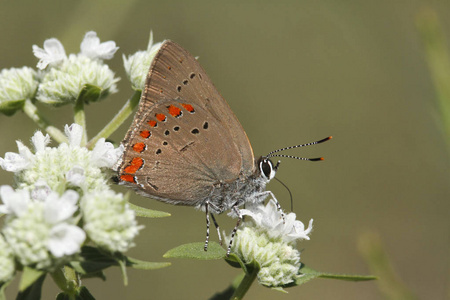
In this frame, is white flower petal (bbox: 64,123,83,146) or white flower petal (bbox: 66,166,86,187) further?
white flower petal (bbox: 64,123,83,146)

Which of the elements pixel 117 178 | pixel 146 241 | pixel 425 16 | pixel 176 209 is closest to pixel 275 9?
pixel 176 209

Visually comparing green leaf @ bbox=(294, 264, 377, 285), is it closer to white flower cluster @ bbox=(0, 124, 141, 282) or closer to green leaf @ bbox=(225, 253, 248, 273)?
green leaf @ bbox=(225, 253, 248, 273)

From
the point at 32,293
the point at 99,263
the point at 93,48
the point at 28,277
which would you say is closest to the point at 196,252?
the point at 99,263

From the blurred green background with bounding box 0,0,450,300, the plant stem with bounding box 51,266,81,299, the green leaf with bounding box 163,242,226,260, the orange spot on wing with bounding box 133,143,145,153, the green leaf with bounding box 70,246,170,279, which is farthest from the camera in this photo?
the blurred green background with bounding box 0,0,450,300

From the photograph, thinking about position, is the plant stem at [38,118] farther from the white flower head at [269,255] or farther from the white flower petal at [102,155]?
the white flower head at [269,255]

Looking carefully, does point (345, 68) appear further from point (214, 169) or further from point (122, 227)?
point (122, 227)

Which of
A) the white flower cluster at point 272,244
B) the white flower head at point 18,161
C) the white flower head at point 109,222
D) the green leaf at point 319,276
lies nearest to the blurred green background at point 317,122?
the white flower cluster at point 272,244

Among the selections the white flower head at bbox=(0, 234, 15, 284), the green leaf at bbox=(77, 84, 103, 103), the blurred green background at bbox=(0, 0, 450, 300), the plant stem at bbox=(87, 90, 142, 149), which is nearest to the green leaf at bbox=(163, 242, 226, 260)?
the white flower head at bbox=(0, 234, 15, 284)

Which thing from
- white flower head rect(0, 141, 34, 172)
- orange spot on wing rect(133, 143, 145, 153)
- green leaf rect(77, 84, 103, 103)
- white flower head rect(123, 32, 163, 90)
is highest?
white flower head rect(123, 32, 163, 90)
